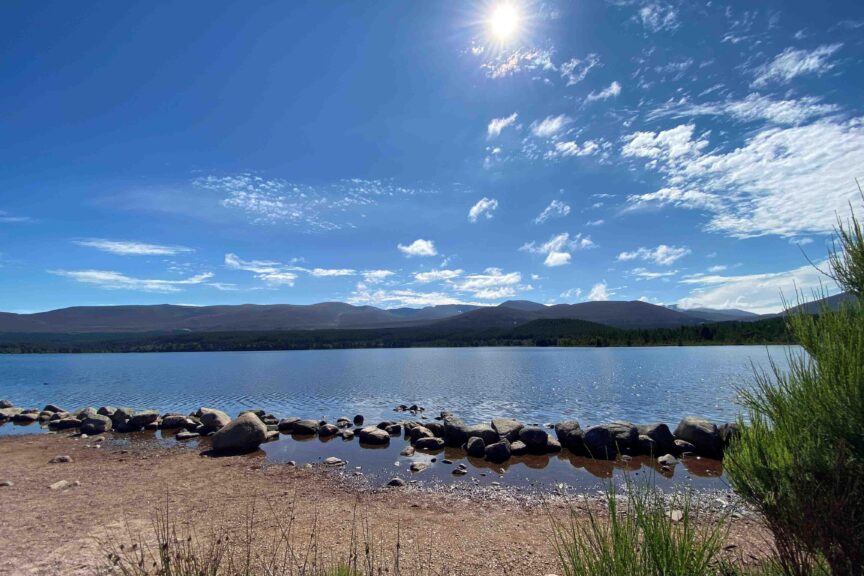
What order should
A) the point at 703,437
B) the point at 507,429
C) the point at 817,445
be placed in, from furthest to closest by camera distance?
the point at 507,429
the point at 703,437
the point at 817,445

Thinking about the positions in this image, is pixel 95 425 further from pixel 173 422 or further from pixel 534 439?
pixel 534 439

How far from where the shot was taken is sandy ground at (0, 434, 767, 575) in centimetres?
921

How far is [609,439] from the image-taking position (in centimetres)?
1933

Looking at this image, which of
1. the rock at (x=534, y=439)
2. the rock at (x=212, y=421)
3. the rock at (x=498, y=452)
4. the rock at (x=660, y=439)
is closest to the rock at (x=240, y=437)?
the rock at (x=212, y=421)

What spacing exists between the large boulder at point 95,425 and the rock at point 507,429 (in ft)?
74.9

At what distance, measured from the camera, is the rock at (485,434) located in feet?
67.2

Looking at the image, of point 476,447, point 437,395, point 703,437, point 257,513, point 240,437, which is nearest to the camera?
point 257,513

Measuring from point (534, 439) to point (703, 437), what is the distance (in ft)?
23.3

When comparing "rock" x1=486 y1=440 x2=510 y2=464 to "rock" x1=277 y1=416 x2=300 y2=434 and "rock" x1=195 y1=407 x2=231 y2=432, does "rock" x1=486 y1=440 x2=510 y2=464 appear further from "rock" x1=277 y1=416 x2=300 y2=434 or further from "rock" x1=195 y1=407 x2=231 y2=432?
"rock" x1=195 y1=407 x2=231 y2=432

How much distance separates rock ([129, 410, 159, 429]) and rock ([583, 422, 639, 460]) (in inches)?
999

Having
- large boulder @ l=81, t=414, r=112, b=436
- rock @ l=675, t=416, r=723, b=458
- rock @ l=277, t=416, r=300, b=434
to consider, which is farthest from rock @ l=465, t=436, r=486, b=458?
large boulder @ l=81, t=414, r=112, b=436

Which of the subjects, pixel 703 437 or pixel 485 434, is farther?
pixel 485 434

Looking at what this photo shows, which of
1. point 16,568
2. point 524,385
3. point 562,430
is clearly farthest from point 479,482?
point 524,385

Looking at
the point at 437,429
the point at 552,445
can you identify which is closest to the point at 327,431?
the point at 437,429
